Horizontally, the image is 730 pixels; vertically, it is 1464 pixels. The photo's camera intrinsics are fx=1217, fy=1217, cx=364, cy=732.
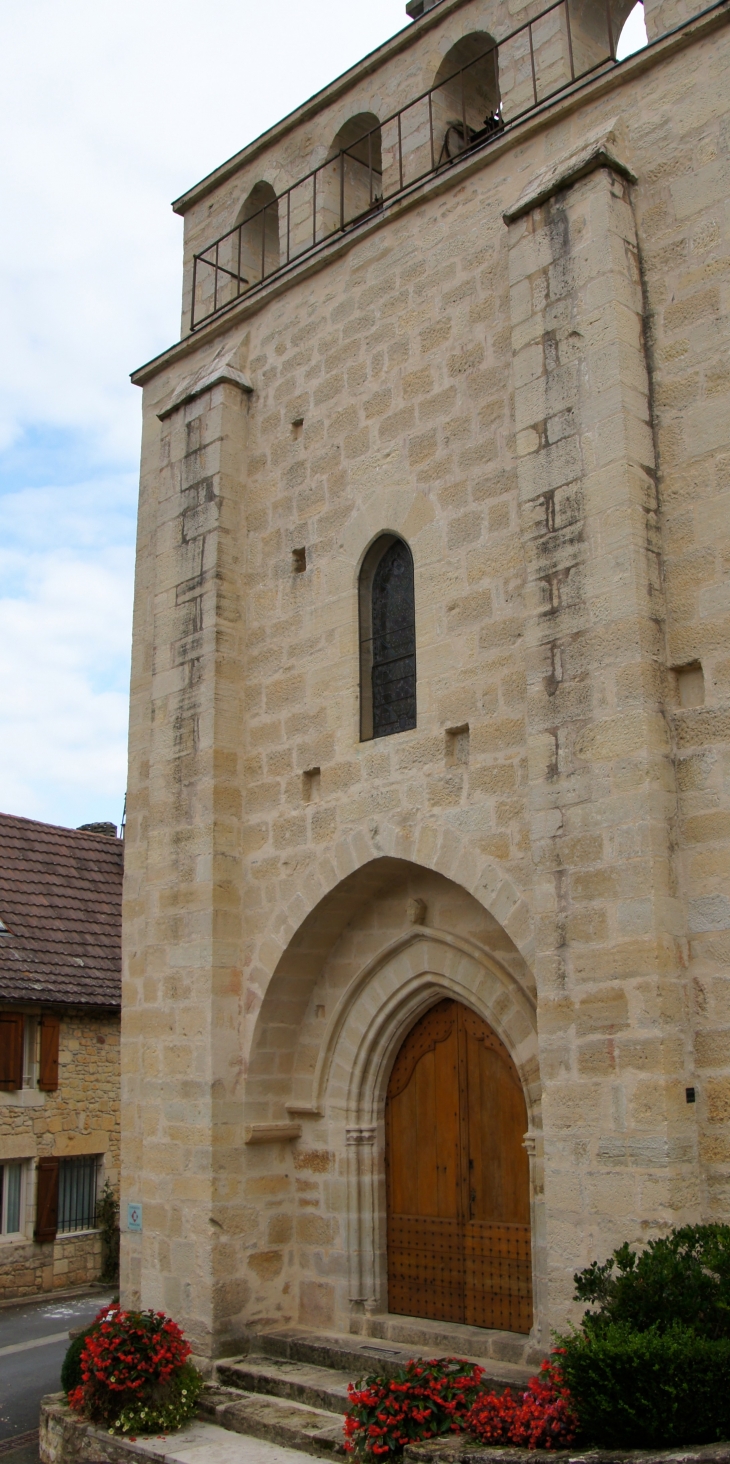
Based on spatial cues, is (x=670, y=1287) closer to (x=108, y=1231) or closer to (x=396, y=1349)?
(x=396, y=1349)

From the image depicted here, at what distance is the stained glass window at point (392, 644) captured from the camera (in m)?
7.96

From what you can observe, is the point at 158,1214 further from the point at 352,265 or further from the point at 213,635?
the point at 352,265

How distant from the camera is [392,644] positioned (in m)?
8.12

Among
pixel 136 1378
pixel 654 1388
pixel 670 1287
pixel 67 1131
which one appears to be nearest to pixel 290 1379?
pixel 136 1378

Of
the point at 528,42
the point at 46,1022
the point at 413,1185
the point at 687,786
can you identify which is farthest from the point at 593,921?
Result: the point at 46,1022

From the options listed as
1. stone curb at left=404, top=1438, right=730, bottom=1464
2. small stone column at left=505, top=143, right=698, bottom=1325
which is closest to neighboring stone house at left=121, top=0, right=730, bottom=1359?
small stone column at left=505, top=143, right=698, bottom=1325

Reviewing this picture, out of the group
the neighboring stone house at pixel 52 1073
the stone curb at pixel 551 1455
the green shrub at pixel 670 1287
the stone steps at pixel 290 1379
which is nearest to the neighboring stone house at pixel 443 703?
the stone steps at pixel 290 1379

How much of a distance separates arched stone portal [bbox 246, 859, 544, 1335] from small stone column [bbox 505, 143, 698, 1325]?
1597mm

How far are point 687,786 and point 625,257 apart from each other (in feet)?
9.67

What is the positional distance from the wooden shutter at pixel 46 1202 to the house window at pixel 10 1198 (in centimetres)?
22

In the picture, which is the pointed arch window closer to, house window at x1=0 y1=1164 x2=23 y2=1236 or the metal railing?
the metal railing

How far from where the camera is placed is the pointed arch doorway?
729 centimetres

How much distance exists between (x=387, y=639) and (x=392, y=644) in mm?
68

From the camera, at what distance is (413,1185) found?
26.1 feet
